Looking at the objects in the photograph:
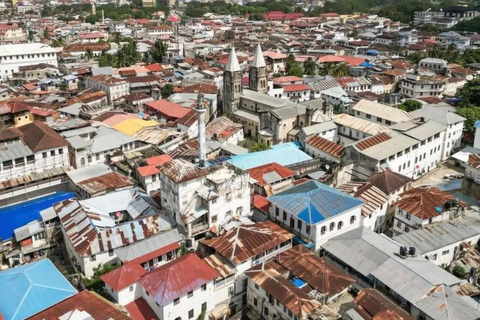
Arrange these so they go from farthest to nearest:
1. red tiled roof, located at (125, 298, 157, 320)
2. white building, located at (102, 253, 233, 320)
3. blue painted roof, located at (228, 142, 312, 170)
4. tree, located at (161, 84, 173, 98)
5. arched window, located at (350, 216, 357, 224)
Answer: tree, located at (161, 84, 173, 98)
blue painted roof, located at (228, 142, 312, 170)
arched window, located at (350, 216, 357, 224)
red tiled roof, located at (125, 298, 157, 320)
white building, located at (102, 253, 233, 320)

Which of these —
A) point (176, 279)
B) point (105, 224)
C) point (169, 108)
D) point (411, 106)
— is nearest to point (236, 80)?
point (169, 108)

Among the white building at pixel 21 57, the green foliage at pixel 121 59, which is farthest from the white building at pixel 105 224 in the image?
the white building at pixel 21 57

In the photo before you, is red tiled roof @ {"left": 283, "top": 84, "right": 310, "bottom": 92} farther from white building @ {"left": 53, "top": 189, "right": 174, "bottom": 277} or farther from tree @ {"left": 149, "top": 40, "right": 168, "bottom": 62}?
tree @ {"left": 149, "top": 40, "right": 168, "bottom": 62}

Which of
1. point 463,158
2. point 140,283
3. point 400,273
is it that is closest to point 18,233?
point 140,283

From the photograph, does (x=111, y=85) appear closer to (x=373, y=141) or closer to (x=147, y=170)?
(x=147, y=170)

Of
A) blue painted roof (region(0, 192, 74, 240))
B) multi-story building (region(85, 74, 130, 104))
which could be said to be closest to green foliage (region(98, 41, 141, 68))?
multi-story building (region(85, 74, 130, 104))

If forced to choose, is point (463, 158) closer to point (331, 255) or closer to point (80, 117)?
point (331, 255)
